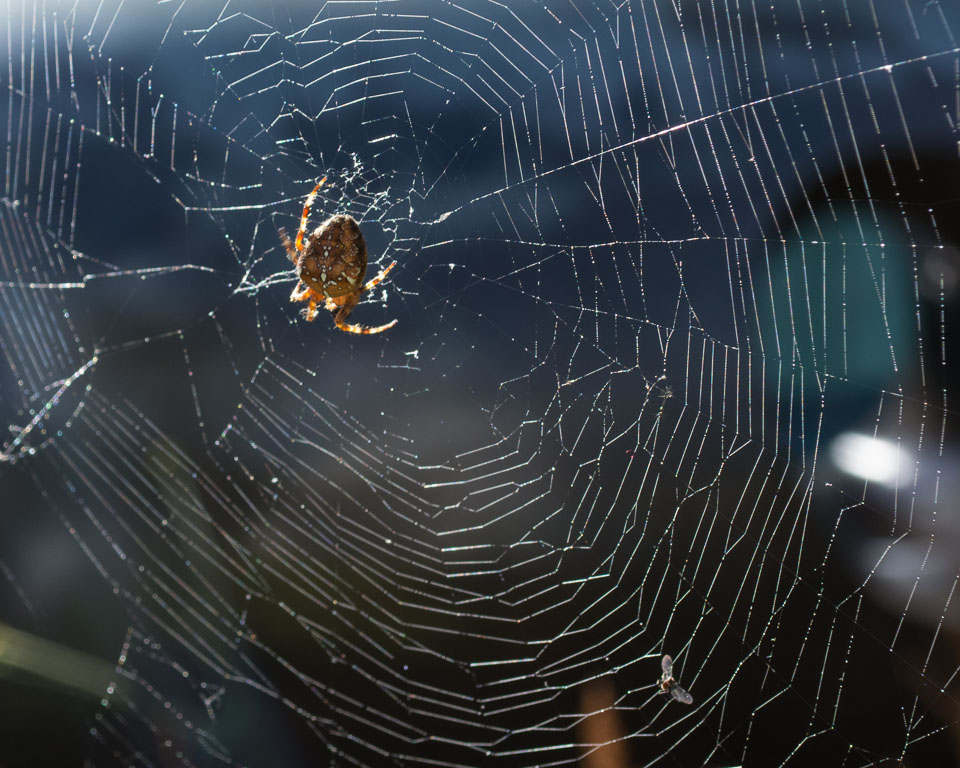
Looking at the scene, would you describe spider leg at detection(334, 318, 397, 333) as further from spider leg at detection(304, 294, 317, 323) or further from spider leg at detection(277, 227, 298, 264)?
spider leg at detection(277, 227, 298, 264)

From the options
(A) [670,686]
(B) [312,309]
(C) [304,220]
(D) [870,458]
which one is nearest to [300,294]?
(B) [312,309]

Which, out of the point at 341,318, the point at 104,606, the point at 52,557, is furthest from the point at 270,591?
the point at 341,318

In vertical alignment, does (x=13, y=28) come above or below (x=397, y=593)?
above

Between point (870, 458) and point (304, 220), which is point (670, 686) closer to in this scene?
point (870, 458)

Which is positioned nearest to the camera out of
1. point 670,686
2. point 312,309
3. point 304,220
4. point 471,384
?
point 670,686

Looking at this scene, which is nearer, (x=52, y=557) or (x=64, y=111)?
(x=64, y=111)

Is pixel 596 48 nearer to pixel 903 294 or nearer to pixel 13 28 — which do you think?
pixel 903 294

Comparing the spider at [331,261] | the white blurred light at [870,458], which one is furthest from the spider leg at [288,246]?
the white blurred light at [870,458]
